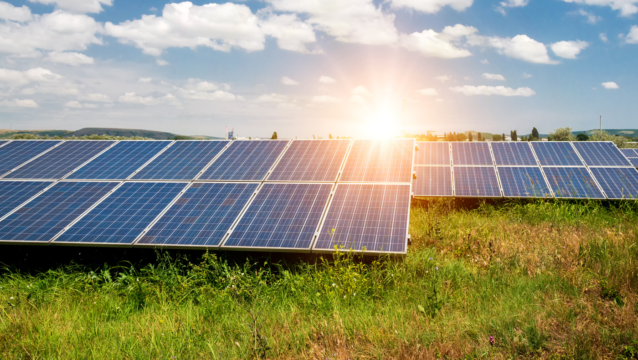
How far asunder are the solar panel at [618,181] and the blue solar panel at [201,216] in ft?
39.5

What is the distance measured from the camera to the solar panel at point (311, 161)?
31.2ft

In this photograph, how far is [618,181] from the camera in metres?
13.9

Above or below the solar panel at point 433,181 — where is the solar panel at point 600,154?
above

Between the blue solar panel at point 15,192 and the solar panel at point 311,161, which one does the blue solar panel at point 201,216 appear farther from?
the blue solar panel at point 15,192

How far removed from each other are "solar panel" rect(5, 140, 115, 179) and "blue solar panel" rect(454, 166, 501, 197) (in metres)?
12.6

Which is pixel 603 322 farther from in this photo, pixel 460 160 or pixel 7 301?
pixel 460 160

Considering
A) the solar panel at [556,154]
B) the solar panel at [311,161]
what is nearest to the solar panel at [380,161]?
the solar panel at [311,161]

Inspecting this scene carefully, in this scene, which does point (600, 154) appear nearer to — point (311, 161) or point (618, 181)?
point (618, 181)

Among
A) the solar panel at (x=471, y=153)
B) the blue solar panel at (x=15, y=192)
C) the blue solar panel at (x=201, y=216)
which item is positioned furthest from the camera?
the solar panel at (x=471, y=153)

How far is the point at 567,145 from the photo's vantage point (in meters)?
17.4

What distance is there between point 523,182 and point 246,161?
1036 cm

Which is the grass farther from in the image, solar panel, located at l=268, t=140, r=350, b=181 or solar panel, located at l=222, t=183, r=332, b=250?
solar panel, located at l=268, t=140, r=350, b=181

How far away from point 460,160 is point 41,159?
51.7 ft

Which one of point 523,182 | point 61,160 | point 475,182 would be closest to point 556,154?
point 523,182
